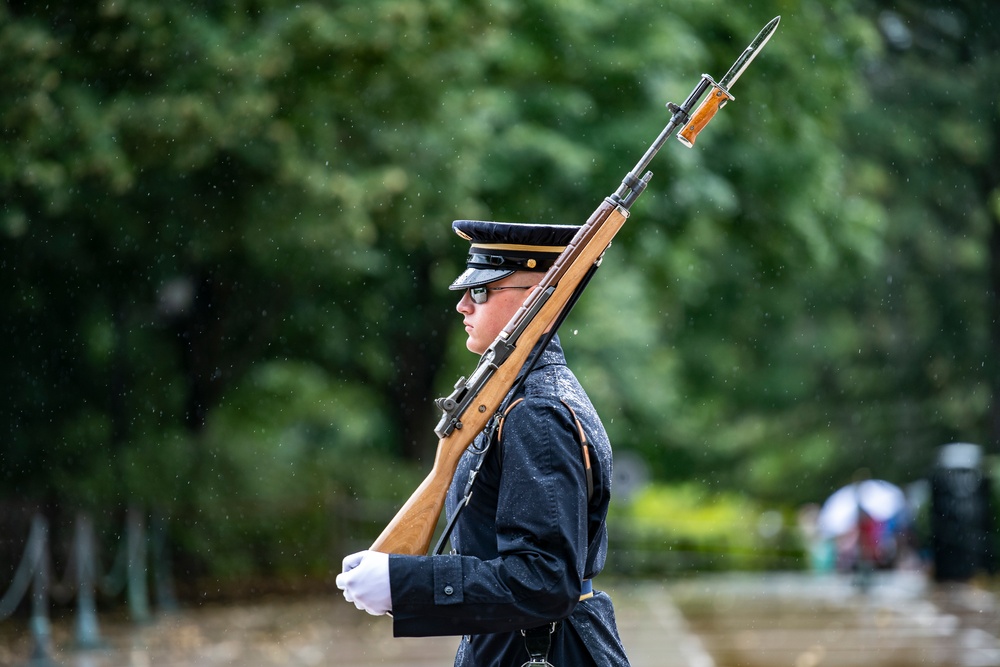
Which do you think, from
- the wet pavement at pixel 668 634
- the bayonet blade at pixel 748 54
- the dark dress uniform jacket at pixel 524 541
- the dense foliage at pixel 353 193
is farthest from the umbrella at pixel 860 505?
the dark dress uniform jacket at pixel 524 541

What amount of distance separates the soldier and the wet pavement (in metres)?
7.53

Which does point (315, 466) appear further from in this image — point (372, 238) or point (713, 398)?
point (713, 398)

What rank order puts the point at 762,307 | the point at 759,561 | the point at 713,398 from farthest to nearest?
the point at 713,398 < the point at 762,307 < the point at 759,561

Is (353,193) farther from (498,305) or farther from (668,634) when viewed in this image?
(498,305)

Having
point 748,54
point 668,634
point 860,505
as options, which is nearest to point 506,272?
point 748,54

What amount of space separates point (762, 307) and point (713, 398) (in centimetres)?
728

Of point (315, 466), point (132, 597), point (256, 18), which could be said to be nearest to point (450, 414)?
point (256, 18)

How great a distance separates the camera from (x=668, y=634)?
12.3m

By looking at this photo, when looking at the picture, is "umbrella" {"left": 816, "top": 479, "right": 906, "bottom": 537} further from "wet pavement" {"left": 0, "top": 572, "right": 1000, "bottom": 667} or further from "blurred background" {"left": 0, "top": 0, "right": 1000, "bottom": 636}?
"wet pavement" {"left": 0, "top": 572, "right": 1000, "bottom": 667}

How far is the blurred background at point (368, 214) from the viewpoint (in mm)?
10781

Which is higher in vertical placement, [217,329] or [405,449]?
[217,329]

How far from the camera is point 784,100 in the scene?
14.9 metres

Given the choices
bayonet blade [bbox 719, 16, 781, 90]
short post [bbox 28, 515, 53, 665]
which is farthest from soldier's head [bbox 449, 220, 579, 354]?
short post [bbox 28, 515, 53, 665]

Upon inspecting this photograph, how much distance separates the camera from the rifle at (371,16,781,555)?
9.78ft
